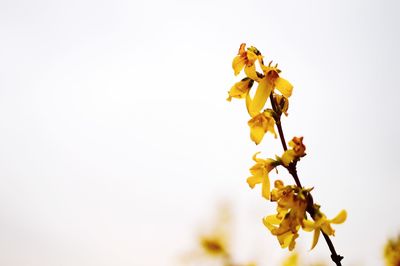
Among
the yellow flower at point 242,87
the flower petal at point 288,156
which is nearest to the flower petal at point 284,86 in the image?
the yellow flower at point 242,87

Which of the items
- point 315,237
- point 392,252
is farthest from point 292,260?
point 392,252

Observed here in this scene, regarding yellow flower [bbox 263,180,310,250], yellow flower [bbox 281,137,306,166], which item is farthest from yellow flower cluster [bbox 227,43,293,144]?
yellow flower [bbox 263,180,310,250]

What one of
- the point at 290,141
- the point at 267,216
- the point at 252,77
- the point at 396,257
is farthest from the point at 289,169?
the point at 396,257

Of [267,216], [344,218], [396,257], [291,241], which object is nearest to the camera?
[344,218]

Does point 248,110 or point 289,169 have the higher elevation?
point 248,110

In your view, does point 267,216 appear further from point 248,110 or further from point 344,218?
point 248,110
